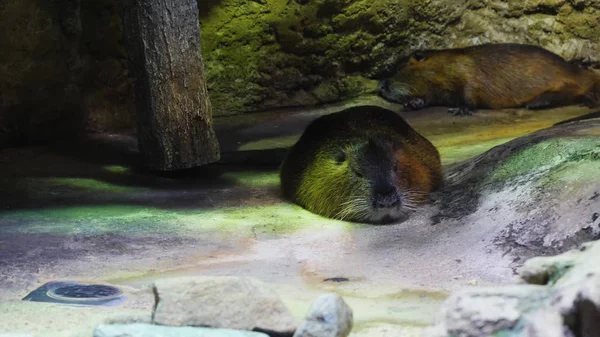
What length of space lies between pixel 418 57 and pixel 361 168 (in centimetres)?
429

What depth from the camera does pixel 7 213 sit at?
5441 mm

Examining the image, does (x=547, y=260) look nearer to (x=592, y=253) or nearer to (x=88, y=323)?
(x=592, y=253)

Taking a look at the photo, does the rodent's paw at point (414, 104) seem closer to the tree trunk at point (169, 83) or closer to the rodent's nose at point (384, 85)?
the rodent's nose at point (384, 85)

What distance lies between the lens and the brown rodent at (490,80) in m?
9.23

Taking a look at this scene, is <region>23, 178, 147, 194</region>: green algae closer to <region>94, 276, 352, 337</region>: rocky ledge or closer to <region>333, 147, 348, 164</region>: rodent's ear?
<region>333, 147, 348, 164</region>: rodent's ear

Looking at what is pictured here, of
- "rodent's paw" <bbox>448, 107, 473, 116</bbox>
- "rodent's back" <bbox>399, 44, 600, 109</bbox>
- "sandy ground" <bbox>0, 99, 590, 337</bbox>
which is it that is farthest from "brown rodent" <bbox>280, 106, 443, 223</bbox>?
"rodent's back" <bbox>399, 44, 600, 109</bbox>

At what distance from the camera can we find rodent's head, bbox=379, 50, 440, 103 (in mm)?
9609

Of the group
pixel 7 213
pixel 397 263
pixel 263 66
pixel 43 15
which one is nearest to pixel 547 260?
pixel 397 263

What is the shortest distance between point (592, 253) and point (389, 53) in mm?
7176

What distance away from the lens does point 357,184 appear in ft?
18.9

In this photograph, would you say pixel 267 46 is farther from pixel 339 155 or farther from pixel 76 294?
pixel 76 294

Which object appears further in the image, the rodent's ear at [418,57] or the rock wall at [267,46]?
the rodent's ear at [418,57]

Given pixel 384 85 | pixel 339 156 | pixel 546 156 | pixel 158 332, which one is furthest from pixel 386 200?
pixel 384 85

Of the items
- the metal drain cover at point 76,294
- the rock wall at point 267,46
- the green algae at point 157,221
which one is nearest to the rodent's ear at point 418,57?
the rock wall at point 267,46
